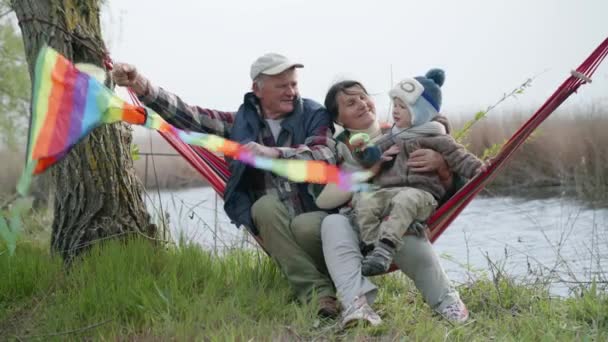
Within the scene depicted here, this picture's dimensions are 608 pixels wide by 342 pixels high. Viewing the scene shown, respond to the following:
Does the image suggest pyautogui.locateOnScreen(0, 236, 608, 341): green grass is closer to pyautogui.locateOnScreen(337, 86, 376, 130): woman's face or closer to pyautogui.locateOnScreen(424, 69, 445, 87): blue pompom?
pyautogui.locateOnScreen(337, 86, 376, 130): woman's face

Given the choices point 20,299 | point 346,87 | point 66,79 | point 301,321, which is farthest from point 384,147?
point 20,299

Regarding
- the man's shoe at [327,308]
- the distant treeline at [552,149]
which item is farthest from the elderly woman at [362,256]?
the distant treeline at [552,149]

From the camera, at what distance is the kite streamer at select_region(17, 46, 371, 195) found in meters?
2.33

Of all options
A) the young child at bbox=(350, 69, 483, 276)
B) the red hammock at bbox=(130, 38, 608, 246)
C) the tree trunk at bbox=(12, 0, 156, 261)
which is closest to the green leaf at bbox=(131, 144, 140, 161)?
the tree trunk at bbox=(12, 0, 156, 261)

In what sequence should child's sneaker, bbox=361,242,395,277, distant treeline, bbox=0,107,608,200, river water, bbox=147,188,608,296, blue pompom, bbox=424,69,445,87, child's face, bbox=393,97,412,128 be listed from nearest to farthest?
1. child's sneaker, bbox=361,242,395,277
2. child's face, bbox=393,97,412,128
3. blue pompom, bbox=424,69,445,87
4. river water, bbox=147,188,608,296
5. distant treeline, bbox=0,107,608,200

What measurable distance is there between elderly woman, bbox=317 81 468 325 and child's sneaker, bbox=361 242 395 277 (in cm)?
6

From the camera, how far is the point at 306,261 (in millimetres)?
2693

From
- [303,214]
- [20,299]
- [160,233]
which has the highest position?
[303,214]

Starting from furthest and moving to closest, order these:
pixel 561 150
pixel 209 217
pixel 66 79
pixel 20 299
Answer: pixel 561 150 < pixel 209 217 < pixel 20 299 < pixel 66 79

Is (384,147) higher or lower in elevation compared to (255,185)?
higher

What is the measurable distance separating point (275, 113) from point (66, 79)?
84 centimetres

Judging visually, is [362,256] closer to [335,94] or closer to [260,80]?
[335,94]

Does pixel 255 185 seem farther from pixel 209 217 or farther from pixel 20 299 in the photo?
pixel 209 217

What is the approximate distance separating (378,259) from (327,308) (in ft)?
1.05
